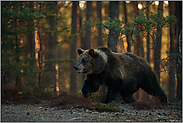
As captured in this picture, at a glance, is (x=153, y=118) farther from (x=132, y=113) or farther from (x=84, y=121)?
(x=84, y=121)

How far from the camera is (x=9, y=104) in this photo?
23.7 ft

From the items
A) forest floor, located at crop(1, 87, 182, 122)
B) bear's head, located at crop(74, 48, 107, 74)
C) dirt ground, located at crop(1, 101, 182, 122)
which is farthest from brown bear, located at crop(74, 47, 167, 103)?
dirt ground, located at crop(1, 101, 182, 122)

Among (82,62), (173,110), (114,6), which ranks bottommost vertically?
(173,110)

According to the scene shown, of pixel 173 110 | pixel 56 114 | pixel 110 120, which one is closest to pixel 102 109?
pixel 110 120

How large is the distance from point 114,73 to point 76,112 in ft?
6.16

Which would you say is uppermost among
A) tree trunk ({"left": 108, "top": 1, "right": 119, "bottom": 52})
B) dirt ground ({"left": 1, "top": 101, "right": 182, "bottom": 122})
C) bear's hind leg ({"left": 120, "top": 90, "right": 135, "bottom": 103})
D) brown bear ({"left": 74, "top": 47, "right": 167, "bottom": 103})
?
tree trunk ({"left": 108, "top": 1, "right": 119, "bottom": 52})

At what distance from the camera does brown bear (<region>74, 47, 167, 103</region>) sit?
6.39 meters

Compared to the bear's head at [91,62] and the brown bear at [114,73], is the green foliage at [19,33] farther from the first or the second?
the bear's head at [91,62]

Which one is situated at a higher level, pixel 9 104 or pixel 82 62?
pixel 82 62

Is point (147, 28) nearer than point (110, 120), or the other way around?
point (110, 120)

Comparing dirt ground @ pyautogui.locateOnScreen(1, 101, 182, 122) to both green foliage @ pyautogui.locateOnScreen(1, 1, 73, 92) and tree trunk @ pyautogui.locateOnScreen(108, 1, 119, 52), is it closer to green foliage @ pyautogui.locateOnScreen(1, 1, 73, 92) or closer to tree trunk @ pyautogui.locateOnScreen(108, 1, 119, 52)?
green foliage @ pyautogui.locateOnScreen(1, 1, 73, 92)

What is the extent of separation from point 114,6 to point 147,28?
3411 mm

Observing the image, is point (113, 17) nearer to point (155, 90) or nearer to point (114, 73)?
point (114, 73)

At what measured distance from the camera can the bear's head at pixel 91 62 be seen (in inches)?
244
